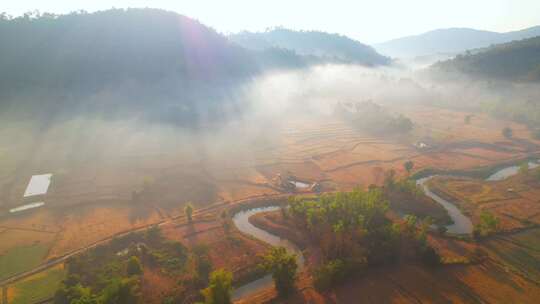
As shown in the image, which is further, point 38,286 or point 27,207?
point 27,207

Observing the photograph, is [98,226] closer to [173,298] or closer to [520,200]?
[173,298]

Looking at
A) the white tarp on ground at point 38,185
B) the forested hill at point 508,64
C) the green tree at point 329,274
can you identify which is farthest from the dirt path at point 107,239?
the forested hill at point 508,64

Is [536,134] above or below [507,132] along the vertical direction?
below

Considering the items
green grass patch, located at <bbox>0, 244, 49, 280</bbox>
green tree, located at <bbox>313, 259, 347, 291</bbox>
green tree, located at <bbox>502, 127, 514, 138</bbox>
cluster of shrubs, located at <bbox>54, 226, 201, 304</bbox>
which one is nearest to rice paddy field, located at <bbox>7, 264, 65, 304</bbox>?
cluster of shrubs, located at <bbox>54, 226, 201, 304</bbox>

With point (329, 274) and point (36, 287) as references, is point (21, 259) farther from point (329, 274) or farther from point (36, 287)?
point (329, 274)

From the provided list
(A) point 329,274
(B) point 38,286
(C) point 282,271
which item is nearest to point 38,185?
(B) point 38,286

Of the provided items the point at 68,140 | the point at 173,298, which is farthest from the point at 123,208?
the point at 68,140

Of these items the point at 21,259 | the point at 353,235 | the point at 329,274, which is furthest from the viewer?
the point at 353,235
